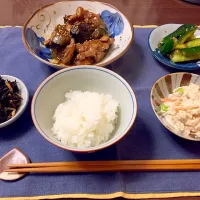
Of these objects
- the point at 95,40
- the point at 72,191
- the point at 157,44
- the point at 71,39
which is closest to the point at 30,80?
the point at 71,39

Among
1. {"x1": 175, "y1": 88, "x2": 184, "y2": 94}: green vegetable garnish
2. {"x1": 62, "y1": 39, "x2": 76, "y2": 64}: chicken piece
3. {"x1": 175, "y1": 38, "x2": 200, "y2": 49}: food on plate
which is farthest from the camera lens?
{"x1": 175, "y1": 38, "x2": 200, "y2": 49}: food on plate

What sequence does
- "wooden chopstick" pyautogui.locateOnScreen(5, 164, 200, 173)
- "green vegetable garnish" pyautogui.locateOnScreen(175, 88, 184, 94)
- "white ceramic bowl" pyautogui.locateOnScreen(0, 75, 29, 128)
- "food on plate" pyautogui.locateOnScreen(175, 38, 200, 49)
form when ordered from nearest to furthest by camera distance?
1. "wooden chopstick" pyautogui.locateOnScreen(5, 164, 200, 173)
2. "white ceramic bowl" pyautogui.locateOnScreen(0, 75, 29, 128)
3. "green vegetable garnish" pyautogui.locateOnScreen(175, 88, 184, 94)
4. "food on plate" pyautogui.locateOnScreen(175, 38, 200, 49)

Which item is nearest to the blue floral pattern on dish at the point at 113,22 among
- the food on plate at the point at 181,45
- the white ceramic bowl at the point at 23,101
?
the food on plate at the point at 181,45

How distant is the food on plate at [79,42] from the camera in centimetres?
150

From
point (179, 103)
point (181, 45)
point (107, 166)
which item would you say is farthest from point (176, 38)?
point (107, 166)

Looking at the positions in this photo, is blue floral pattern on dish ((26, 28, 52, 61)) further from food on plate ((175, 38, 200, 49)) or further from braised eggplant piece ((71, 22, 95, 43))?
food on plate ((175, 38, 200, 49))

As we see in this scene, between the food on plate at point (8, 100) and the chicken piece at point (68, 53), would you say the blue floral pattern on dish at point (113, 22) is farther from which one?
the food on plate at point (8, 100)

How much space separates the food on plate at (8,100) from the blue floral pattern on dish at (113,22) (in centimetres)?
74

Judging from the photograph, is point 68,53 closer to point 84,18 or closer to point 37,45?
point 37,45

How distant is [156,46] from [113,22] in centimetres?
33

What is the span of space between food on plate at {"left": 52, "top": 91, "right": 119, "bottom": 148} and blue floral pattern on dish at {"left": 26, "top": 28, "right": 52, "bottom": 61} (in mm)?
447

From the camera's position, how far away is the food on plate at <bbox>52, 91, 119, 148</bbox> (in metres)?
1.08

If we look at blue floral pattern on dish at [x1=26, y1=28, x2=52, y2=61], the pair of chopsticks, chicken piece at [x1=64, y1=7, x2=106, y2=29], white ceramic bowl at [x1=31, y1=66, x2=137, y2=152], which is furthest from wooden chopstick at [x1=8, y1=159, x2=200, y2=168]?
chicken piece at [x1=64, y1=7, x2=106, y2=29]

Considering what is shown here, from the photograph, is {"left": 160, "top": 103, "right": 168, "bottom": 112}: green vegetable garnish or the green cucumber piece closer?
{"left": 160, "top": 103, "right": 168, "bottom": 112}: green vegetable garnish
